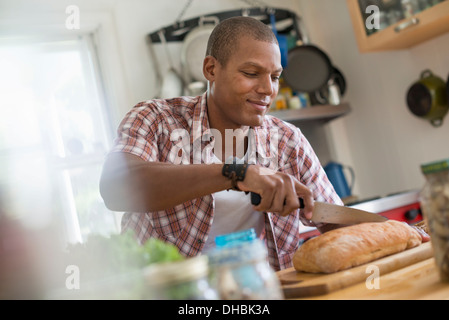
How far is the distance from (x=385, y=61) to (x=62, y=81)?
5.39 feet

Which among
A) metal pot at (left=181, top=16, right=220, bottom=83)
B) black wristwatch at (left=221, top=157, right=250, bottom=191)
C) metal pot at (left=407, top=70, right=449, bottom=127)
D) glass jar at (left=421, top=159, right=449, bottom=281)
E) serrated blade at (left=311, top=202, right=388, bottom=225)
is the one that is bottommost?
serrated blade at (left=311, top=202, right=388, bottom=225)

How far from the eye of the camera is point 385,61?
2691 mm

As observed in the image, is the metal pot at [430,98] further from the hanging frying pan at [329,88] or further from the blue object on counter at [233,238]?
the blue object on counter at [233,238]

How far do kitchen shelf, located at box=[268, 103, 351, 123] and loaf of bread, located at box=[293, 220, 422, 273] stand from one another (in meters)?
1.49

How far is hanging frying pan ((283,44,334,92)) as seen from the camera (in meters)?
2.66

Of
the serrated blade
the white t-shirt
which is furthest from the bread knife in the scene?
the white t-shirt

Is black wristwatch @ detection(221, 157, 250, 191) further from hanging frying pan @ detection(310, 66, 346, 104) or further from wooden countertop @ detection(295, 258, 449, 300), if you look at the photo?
hanging frying pan @ detection(310, 66, 346, 104)

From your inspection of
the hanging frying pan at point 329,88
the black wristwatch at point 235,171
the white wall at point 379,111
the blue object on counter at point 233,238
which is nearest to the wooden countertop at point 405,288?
the blue object on counter at point 233,238

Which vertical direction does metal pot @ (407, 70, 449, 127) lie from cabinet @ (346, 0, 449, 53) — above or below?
below

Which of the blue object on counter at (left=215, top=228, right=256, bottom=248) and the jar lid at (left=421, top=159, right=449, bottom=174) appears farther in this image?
the blue object on counter at (left=215, top=228, right=256, bottom=248)

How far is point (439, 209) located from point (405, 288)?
124 millimetres

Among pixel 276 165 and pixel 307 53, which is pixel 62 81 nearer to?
pixel 276 165

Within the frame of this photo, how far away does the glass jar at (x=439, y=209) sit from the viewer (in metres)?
0.69

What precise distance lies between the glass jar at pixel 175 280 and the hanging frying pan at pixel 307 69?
7.27ft
